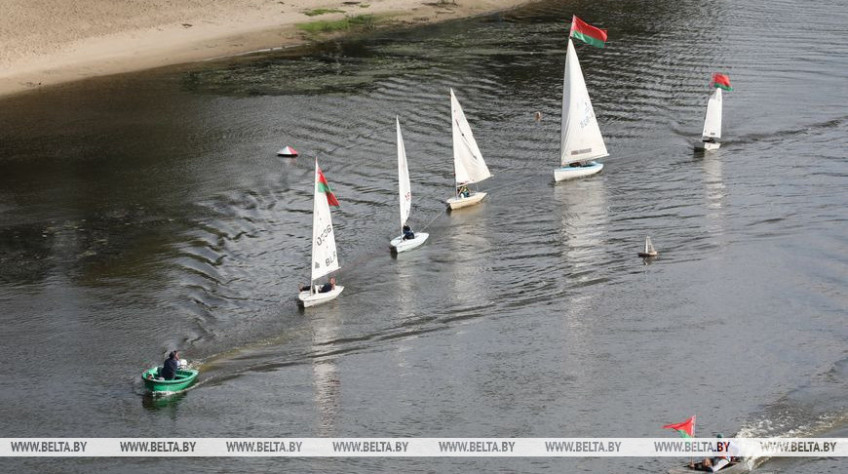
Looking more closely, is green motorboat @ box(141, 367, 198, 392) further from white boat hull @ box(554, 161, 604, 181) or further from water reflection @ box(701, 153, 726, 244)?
white boat hull @ box(554, 161, 604, 181)

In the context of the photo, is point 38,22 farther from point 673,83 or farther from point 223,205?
point 673,83

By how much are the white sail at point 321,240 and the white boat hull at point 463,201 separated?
1240 cm

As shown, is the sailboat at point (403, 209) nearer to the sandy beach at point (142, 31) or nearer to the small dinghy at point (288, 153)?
the small dinghy at point (288, 153)

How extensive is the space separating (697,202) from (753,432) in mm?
26460

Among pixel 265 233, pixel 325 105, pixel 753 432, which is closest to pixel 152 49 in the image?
pixel 325 105

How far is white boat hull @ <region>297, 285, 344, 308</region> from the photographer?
53.0 m

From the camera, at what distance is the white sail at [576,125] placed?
72.5m

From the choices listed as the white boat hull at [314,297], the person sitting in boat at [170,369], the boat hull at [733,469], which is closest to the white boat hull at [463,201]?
the white boat hull at [314,297]

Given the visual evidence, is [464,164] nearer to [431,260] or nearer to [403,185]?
[403,185]

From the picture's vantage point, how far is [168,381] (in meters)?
44.2

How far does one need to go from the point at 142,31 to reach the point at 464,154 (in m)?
51.3

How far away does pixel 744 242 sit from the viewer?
2333 inches

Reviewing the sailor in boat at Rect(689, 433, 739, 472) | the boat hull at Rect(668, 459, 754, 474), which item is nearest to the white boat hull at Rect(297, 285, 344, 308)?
the boat hull at Rect(668, 459, 754, 474)

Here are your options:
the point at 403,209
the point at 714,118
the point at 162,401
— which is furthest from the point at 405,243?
the point at 714,118
